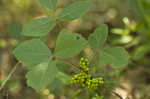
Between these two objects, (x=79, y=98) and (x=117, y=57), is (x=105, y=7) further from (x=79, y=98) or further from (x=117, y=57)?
(x=117, y=57)

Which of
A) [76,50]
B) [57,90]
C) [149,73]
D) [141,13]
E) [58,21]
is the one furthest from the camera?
[149,73]

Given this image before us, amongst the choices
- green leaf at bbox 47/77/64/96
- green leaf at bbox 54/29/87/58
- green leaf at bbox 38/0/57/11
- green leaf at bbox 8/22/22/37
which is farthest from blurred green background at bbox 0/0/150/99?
green leaf at bbox 54/29/87/58

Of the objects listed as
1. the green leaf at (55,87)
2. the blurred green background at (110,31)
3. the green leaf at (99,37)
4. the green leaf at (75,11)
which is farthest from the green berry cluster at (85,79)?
the blurred green background at (110,31)

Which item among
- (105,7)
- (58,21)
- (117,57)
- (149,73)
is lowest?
(149,73)

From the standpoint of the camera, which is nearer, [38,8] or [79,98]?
[79,98]

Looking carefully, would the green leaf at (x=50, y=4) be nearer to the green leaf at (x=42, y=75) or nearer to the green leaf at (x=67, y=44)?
the green leaf at (x=67, y=44)

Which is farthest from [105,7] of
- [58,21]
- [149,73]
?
[58,21]
